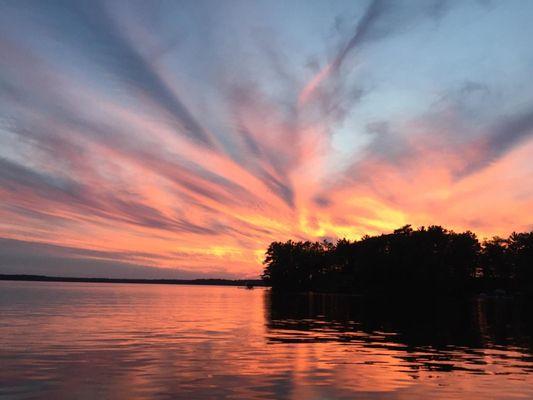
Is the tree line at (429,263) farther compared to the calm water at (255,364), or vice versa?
the tree line at (429,263)

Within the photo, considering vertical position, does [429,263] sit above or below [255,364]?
above

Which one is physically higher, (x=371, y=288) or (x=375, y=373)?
(x=371, y=288)

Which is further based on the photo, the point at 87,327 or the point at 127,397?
the point at 87,327

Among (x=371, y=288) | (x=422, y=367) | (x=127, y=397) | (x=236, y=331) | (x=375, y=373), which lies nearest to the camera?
(x=127, y=397)

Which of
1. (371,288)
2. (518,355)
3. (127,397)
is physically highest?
(371,288)

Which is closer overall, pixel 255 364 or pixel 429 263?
pixel 255 364

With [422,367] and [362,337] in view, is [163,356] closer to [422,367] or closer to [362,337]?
[422,367]

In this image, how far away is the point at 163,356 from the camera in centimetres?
2877

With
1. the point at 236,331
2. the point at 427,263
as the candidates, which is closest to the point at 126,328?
the point at 236,331

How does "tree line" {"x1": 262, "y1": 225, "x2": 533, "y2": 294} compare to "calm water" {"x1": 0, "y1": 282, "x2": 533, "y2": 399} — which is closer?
"calm water" {"x1": 0, "y1": 282, "x2": 533, "y2": 399}

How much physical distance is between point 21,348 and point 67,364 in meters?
7.74

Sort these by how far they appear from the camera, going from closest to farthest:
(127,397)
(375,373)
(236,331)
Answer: (127,397)
(375,373)
(236,331)

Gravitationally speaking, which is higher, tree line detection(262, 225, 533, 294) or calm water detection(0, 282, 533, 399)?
tree line detection(262, 225, 533, 294)

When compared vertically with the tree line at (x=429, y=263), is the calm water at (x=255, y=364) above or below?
below
